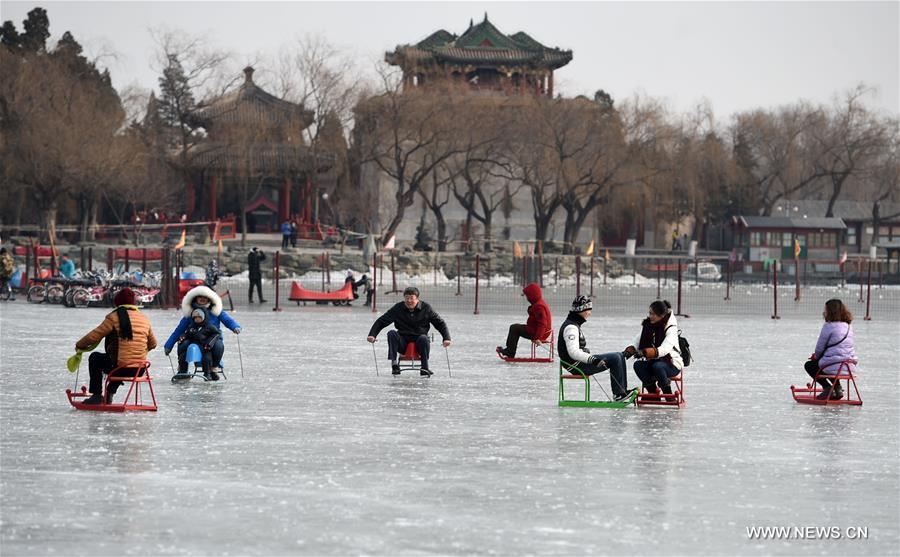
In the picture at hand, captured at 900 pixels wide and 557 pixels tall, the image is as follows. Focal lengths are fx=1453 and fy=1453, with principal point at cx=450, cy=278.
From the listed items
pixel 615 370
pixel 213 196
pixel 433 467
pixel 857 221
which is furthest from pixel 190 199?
pixel 433 467

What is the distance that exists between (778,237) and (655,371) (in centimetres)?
6438

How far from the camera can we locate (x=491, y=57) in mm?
77625

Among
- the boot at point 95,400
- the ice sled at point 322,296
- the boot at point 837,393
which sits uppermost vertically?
the ice sled at point 322,296

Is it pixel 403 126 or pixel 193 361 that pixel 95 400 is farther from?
pixel 403 126

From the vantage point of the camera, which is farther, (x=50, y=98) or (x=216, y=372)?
(x=50, y=98)

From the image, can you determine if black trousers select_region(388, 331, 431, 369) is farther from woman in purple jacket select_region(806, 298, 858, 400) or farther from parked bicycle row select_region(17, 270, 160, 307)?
parked bicycle row select_region(17, 270, 160, 307)

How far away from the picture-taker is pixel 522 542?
8070 millimetres

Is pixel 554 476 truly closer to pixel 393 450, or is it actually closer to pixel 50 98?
pixel 393 450

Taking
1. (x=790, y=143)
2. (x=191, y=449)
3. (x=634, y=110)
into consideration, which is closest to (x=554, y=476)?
(x=191, y=449)

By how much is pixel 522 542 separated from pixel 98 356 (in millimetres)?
6602

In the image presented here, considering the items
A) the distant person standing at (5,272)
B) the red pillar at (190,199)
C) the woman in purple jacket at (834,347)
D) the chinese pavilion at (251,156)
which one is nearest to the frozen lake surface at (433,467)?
the woman in purple jacket at (834,347)

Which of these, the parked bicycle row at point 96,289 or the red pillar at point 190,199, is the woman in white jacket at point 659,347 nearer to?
the parked bicycle row at point 96,289

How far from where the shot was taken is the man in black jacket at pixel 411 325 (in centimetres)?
1670

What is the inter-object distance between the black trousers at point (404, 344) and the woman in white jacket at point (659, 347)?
11.4 feet
